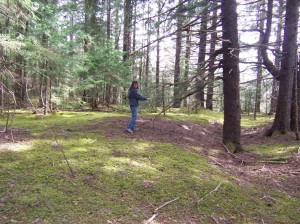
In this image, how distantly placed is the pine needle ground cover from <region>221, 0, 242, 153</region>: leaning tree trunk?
4.55ft

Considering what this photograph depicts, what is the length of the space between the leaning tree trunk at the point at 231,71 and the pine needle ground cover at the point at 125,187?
139 centimetres

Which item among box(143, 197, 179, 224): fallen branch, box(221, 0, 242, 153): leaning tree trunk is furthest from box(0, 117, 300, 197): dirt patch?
box(143, 197, 179, 224): fallen branch

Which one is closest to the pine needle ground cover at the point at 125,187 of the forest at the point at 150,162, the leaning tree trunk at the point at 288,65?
the forest at the point at 150,162

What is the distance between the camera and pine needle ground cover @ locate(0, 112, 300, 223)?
155 inches

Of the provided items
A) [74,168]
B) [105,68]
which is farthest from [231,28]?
[105,68]

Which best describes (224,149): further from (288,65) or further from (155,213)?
(155,213)

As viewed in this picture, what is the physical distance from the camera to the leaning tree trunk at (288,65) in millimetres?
9914

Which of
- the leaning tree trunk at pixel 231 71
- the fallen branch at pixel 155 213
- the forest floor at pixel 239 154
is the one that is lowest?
the fallen branch at pixel 155 213

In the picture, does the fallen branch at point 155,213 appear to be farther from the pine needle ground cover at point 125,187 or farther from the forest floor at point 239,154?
the forest floor at point 239,154

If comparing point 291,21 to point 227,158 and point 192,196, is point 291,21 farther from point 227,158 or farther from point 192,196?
point 192,196

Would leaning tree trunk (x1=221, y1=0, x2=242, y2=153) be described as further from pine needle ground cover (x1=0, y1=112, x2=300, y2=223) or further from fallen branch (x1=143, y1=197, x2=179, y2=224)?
fallen branch (x1=143, y1=197, x2=179, y2=224)

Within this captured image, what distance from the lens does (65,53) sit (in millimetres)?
12461

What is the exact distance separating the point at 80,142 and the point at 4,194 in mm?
2984

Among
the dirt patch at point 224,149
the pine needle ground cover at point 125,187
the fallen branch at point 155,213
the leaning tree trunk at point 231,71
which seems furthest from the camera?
the leaning tree trunk at point 231,71
